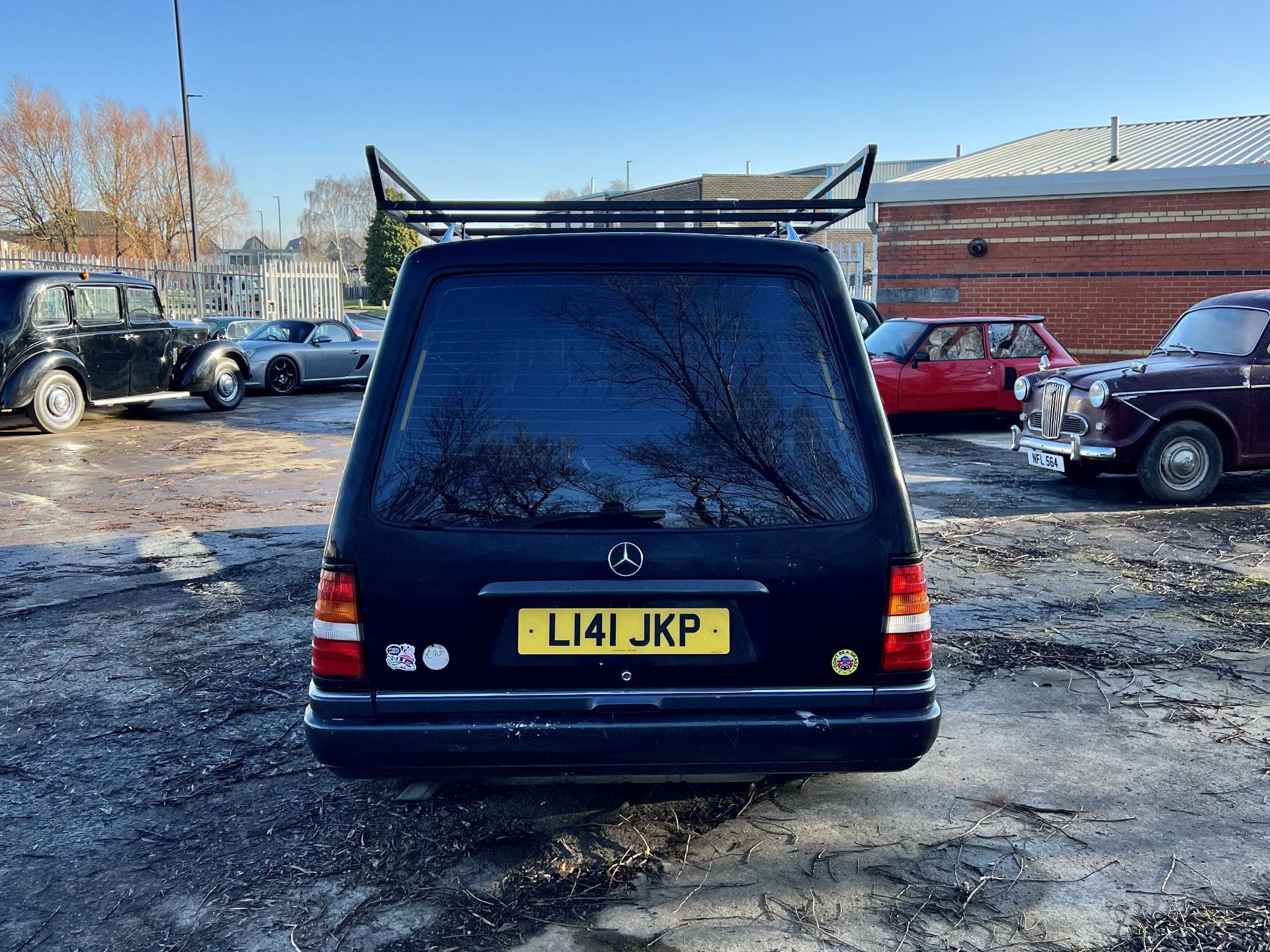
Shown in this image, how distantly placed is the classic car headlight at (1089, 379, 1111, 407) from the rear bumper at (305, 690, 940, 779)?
6740 millimetres

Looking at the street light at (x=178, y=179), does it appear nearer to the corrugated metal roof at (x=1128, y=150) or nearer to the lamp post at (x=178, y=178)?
the lamp post at (x=178, y=178)

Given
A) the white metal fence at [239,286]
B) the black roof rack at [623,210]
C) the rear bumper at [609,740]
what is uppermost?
the white metal fence at [239,286]

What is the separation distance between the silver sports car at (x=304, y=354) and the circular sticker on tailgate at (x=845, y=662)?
55.3ft

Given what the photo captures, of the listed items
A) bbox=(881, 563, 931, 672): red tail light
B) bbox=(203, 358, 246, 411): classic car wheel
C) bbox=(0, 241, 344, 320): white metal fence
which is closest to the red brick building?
bbox=(203, 358, 246, 411): classic car wheel

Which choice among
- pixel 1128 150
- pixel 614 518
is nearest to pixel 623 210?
pixel 614 518

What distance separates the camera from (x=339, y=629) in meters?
2.82

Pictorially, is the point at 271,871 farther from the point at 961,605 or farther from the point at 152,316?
the point at 152,316

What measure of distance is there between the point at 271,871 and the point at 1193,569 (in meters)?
5.74

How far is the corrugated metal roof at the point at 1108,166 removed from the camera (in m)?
17.4

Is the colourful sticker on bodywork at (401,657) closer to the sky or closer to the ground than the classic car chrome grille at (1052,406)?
closer to the ground

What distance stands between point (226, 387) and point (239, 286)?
42.5ft

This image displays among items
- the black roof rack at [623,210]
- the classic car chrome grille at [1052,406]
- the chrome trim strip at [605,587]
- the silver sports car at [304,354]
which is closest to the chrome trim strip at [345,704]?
the chrome trim strip at [605,587]

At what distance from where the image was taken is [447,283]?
9.41 ft

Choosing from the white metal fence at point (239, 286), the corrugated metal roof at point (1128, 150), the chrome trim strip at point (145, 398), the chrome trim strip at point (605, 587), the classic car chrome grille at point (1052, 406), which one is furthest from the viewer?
the white metal fence at point (239, 286)
